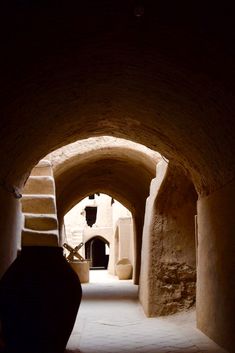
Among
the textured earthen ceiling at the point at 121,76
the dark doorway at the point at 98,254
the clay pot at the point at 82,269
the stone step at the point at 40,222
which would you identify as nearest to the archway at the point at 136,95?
the textured earthen ceiling at the point at 121,76

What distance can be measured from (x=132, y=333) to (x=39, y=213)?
2391 millimetres

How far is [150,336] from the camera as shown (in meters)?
5.66

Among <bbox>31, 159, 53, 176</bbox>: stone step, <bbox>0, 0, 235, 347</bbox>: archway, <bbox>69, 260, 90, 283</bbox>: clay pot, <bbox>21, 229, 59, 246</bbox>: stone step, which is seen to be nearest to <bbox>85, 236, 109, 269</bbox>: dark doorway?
<bbox>69, 260, 90, 283</bbox>: clay pot

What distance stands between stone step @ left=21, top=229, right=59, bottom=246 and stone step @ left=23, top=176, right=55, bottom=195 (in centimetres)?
107

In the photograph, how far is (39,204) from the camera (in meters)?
7.18

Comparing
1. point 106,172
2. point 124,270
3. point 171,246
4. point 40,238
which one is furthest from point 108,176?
point 124,270

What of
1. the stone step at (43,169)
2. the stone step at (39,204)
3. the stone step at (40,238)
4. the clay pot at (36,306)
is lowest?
the clay pot at (36,306)

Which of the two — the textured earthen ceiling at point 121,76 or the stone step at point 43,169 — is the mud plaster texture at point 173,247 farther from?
the stone step at point 43,169

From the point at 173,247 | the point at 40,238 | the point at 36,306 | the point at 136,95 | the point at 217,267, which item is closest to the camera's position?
the point at 36,306

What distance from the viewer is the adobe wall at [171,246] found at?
23.9 ft

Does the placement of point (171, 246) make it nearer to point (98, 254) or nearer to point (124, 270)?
point (124, 270)

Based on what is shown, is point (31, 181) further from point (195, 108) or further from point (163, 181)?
point (195, 108)

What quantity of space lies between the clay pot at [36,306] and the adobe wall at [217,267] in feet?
5.04

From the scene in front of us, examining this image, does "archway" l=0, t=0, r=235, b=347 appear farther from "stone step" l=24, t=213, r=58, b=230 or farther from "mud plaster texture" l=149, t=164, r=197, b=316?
"mud plaster texture" l=149, t=164, r=197, b=316
